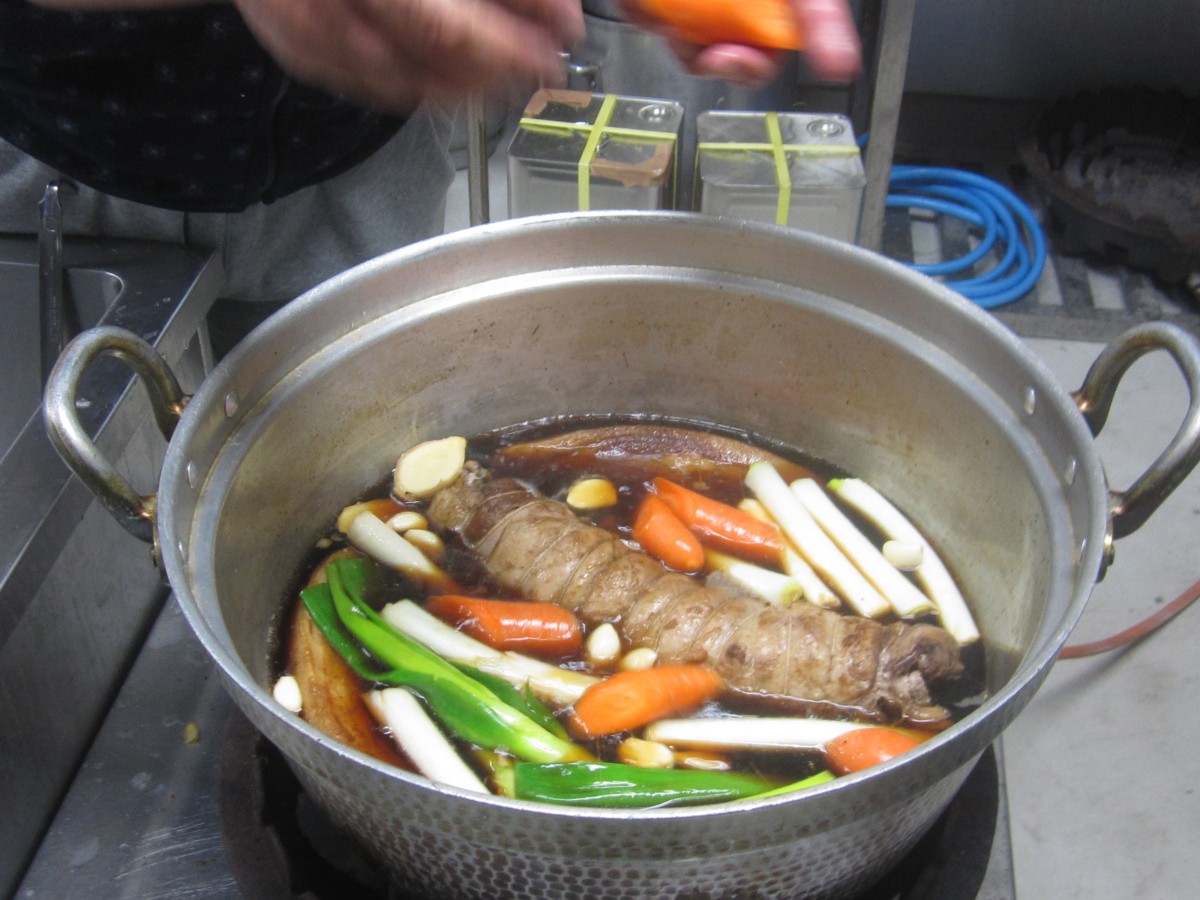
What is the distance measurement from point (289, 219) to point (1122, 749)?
1.67 m

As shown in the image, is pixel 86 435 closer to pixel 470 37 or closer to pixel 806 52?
pixel 470 37

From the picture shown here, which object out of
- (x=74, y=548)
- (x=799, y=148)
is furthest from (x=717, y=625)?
(x=799, y=148)

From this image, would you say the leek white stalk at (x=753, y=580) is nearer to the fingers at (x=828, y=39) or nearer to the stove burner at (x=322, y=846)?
the stove burner at (x=322, y=846)

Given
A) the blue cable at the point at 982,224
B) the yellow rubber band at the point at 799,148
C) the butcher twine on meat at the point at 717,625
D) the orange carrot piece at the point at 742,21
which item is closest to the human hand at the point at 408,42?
the orange carrot piece at the point at 742,21

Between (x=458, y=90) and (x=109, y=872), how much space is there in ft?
3.03

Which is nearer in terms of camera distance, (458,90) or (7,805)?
(458,90)

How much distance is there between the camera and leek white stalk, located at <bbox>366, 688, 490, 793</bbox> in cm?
109

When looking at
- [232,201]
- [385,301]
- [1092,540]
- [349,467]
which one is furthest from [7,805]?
[1092,540]

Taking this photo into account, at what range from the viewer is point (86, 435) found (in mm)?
951

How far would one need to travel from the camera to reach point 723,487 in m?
1.49

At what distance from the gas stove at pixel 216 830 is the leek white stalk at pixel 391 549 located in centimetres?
26

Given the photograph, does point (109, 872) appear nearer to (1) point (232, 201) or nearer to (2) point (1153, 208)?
(1) point (232, 201)

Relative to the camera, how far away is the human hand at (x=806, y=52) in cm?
101

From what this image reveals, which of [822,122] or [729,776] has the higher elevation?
[822,122]
